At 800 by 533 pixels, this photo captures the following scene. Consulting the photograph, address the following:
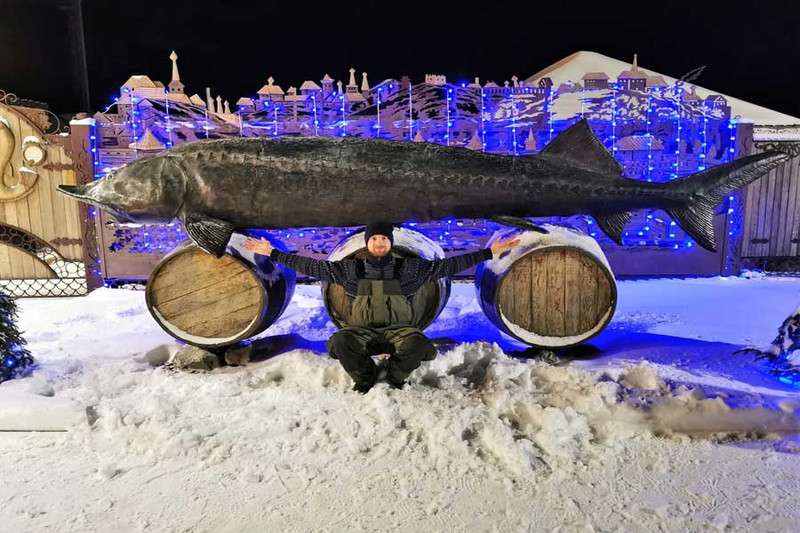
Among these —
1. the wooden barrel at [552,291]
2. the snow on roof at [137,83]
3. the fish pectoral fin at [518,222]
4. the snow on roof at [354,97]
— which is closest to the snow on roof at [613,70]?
the snow on roof at [354,97]

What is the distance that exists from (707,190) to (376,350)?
241 cm

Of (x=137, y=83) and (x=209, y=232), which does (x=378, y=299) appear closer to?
(x=209, y=232)

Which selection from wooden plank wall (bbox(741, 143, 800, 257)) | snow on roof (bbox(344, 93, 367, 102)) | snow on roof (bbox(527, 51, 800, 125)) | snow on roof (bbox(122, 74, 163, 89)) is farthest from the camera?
snow on roof (bbox(527, 51, 800, 125))

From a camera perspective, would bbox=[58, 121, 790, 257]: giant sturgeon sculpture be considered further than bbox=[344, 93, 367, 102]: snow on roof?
No

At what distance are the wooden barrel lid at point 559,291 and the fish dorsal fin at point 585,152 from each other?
0.61m

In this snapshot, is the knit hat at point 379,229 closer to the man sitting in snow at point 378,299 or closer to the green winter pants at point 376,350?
the man sitting in snow at point 378,299

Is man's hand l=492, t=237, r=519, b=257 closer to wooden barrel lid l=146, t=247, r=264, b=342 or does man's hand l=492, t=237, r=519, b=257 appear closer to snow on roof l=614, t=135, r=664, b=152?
wooden barrel lid l=146, t=247, r=264, b=342

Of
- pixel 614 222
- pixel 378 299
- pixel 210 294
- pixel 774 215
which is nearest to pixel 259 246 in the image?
pixel 210 294

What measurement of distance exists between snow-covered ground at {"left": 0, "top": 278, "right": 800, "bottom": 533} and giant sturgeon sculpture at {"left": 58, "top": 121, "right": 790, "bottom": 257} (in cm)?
100

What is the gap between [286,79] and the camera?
9273mm

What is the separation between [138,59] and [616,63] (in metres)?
11.6

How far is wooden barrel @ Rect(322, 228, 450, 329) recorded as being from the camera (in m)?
3.90

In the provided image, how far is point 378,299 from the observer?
11.6 feet

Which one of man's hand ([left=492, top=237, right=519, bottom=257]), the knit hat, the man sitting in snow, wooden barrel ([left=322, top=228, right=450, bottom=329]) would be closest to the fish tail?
man's hand ([left=492, top=237, right=519, bottom=257])
